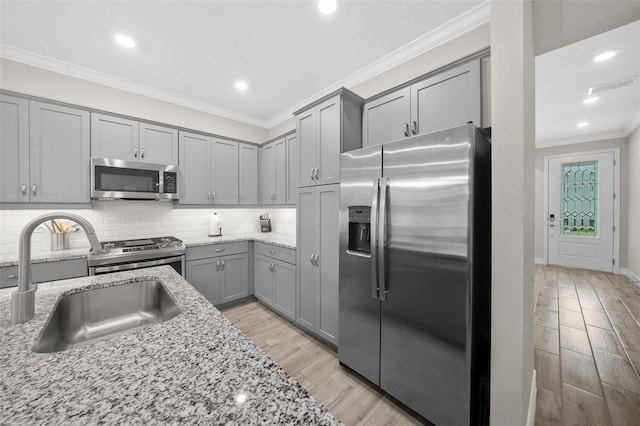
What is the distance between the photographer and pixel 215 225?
3.55m

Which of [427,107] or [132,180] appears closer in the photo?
[427,107]

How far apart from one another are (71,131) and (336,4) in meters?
2.83

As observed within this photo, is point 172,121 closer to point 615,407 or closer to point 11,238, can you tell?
point 11,238

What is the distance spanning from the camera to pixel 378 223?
173 cm

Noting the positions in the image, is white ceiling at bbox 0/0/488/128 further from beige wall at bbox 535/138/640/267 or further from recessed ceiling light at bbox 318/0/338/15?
beige wall at bbox 535/138/640/267

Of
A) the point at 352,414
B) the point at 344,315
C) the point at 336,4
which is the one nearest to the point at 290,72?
the point at 336,4

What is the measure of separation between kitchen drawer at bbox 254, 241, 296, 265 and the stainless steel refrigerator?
42.4 inches

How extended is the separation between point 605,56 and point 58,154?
18.2 feet

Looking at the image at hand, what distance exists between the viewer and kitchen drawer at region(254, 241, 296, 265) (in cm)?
286

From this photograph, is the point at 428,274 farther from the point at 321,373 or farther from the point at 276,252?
the point at 276,252

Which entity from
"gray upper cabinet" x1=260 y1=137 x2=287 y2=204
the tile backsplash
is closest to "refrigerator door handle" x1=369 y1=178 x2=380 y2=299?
"gray upper cabinet" x1=260 y1=137 x2=287 y2=204

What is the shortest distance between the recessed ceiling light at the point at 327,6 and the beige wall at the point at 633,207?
561 centimetres

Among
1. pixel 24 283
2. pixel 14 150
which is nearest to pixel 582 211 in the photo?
pixel 24 283

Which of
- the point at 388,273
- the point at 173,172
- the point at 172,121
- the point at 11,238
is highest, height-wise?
the point at 172,121
